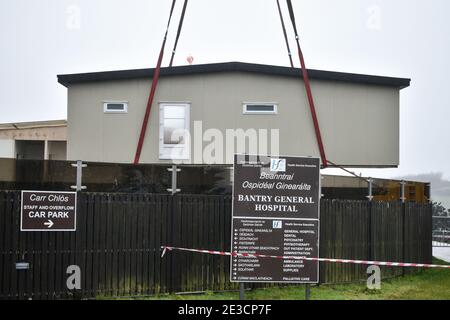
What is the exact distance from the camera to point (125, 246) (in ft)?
34.5

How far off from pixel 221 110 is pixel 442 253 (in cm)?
1073

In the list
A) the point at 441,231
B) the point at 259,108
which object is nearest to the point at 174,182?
the point at 259,108

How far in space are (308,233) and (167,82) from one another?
956 centimetres

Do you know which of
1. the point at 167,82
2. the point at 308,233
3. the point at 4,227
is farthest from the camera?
the point at 167,82

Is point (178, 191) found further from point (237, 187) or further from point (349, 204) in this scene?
point (349, 204)

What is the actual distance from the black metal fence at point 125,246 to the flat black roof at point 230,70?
6.88 metres

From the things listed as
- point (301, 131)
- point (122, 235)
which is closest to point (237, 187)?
point (122, 235)

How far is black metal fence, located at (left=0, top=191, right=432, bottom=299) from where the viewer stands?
31.7ft

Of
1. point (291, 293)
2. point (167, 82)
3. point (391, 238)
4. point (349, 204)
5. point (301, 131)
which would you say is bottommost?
point (291, 293)

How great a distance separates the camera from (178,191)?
1110 cm

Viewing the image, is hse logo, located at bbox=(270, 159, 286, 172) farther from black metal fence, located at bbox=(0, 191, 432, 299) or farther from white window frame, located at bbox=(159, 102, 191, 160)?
white window frame, located at bbox=(159, 102, 191, 160)

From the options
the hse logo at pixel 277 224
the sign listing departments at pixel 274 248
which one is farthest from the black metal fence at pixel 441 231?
the hse logo at pixel 277 224

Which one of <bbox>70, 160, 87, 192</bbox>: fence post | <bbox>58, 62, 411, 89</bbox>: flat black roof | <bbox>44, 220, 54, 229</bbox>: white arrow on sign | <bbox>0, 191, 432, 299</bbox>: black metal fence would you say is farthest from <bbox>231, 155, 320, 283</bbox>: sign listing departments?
<bbox>58, 62, 411, 89</bbox>: flat black roof

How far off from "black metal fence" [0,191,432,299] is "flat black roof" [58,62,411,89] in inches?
271
